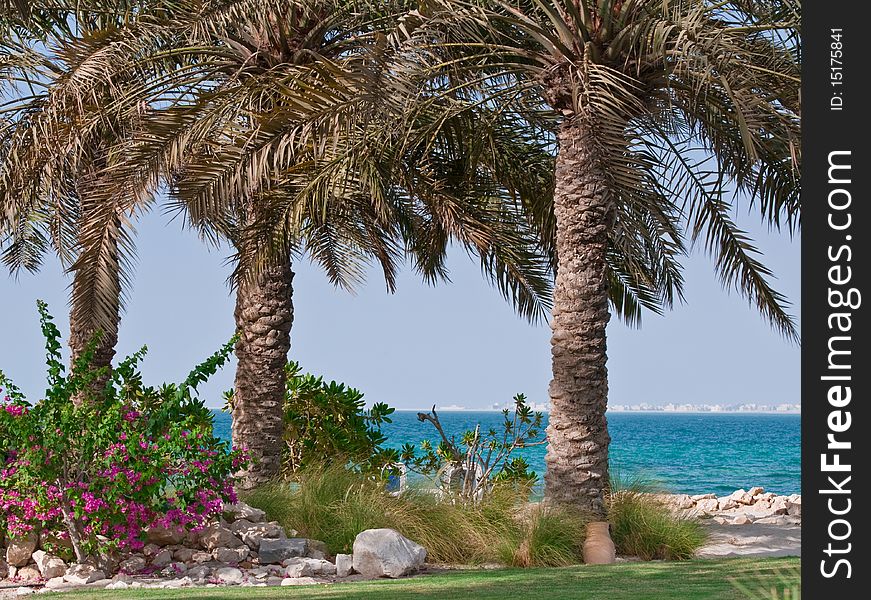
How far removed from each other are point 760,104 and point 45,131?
7.58m

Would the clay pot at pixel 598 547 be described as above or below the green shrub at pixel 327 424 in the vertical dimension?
below

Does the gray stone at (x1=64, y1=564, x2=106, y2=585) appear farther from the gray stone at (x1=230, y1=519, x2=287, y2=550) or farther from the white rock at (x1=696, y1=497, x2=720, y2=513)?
the white rock at (x1=696, y1=497, x2=720, y2=513)

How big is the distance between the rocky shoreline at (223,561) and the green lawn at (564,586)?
0.63m

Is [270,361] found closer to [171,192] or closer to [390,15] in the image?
[171,192]

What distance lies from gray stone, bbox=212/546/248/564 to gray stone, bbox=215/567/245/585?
0.43 metres

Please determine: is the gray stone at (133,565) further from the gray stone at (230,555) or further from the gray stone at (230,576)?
the gray stone at (230,576)

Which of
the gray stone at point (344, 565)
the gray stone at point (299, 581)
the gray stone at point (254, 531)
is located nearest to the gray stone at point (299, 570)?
the gray stone at point (299, 581)

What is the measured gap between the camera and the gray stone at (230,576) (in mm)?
9539

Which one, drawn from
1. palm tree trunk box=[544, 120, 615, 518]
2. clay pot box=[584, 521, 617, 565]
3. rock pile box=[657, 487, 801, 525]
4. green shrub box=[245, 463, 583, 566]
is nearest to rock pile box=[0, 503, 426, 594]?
green shrub box=[245, 463, 583, 566]

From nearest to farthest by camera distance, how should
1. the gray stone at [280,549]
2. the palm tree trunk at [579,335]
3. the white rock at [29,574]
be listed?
1. the white rock at [29,574]
2. the gray stone at [280,549]
3. the palm tree trunk at [579,335]

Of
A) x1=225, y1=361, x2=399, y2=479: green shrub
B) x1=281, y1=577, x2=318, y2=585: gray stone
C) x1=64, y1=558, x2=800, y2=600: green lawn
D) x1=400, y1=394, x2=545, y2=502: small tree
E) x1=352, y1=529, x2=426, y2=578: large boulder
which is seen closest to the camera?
x1=64, y1=558, x2=800, y2=600: green lawn

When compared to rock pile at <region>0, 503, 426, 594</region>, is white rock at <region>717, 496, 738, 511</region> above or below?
below

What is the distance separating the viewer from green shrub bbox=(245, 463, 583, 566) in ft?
33.1
